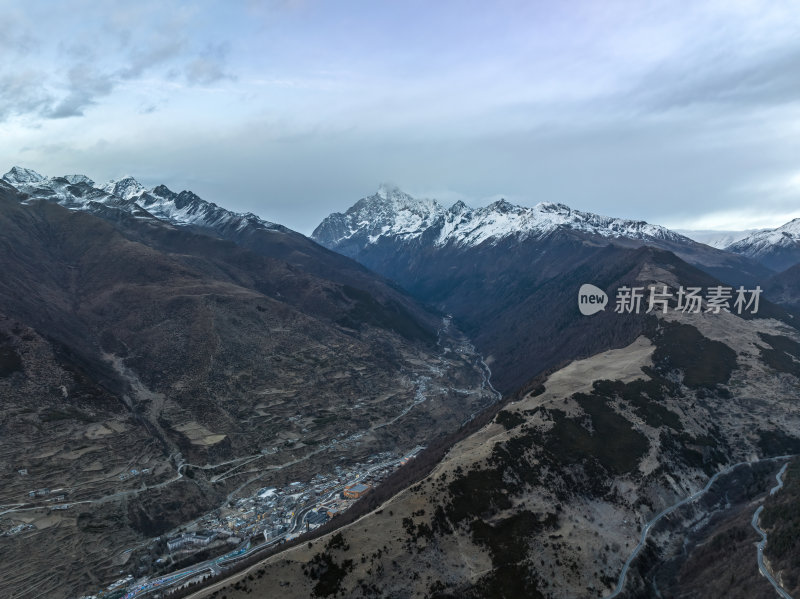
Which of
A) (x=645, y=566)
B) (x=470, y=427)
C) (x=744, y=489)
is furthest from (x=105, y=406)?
(x=744, y=489)

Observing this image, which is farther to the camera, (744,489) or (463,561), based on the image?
(744,489)

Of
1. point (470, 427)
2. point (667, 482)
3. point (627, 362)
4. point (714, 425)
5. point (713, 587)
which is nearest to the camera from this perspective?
point (713, 587)

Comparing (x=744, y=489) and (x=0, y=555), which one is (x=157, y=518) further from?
(x=744, y=489)

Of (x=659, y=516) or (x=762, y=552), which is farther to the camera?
(x=659, y=516)

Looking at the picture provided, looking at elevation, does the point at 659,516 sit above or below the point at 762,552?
below

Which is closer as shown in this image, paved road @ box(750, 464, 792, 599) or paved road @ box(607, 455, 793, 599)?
paved road @ box(750, 464, 792, 599)

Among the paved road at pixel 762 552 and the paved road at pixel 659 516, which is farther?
the paved road at pixel 659 516

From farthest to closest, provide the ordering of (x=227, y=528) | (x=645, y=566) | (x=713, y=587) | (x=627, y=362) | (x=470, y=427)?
(x=627, y=362) → (x=470, y=427) → (x=227, y=528) → (x=645, y=566) → (x=713, y=587)

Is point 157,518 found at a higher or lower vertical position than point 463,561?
lower

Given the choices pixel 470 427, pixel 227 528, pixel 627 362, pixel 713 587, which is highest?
pixel 627 362

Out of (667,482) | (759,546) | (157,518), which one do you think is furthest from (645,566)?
(157,518)
